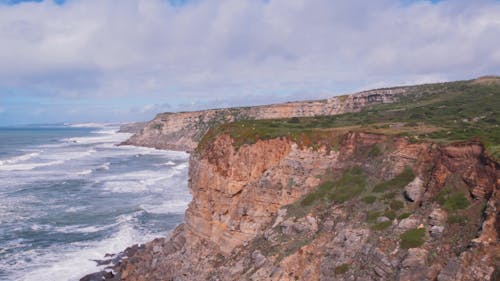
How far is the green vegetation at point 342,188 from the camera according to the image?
25.5m

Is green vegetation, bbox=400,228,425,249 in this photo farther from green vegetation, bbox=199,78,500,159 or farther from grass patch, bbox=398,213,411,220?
green vegetation, bbox=199,78,500,159

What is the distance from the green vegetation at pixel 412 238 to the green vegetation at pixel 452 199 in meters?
1.73

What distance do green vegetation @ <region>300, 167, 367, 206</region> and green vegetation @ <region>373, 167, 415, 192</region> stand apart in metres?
1.00

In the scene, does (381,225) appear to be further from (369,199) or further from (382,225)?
(369,199)

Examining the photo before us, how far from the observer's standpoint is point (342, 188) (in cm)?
2616

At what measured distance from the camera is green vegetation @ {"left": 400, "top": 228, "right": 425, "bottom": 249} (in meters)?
19.7

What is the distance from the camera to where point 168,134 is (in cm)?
13738

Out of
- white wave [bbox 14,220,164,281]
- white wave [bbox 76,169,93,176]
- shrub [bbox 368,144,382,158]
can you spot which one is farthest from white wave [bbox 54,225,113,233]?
white wave [bbox 76,169,93,176]

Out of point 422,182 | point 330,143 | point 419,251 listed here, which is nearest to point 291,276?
point 419,251

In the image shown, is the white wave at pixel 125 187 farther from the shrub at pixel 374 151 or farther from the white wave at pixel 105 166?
the shrub at pixel 374 151

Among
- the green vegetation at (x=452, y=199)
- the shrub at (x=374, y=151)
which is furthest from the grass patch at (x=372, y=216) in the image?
the shrub at (x=374, y=151)

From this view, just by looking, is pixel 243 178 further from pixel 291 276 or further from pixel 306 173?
pixel 291 276

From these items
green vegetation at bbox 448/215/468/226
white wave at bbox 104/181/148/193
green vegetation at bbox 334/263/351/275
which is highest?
green vegetation at bbox 448/215/468/226

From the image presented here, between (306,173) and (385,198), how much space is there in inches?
223
